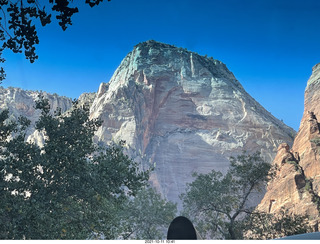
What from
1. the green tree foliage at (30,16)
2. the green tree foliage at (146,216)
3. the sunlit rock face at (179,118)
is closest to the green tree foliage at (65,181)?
the green tree foliage at (30,16)

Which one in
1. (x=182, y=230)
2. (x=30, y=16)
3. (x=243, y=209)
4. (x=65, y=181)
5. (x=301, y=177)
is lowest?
(x=182, y=230)

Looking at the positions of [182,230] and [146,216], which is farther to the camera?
[146,216]

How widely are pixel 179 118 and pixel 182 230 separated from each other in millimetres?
66180

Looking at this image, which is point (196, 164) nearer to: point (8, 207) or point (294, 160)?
point (294, 160)

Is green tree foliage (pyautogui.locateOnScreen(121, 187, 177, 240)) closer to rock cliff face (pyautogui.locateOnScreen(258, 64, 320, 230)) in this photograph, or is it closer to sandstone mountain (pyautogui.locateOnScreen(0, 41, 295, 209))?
rock cliff face (pyautogui.locateOnScreen(258, 64, 320, 230))

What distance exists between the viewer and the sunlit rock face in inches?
2482

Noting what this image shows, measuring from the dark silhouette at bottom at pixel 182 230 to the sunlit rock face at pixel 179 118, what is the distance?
57663 millimetres

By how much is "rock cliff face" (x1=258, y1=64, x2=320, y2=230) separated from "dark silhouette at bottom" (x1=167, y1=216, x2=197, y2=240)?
34.5 meters

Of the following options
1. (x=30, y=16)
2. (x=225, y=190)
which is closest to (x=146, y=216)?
(x=225, y=190)

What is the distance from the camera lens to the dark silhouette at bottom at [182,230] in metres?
2.45

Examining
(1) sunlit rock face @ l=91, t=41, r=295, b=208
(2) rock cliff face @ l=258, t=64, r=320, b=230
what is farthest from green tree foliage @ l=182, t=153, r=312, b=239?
(1) sunlit rock face @ l=91, t=41, r=295, b=208

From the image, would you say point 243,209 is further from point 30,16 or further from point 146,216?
point 30,16

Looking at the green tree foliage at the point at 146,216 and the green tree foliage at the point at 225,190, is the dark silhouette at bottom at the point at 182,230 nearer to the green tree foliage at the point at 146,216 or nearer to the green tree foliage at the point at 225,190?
the green tree foliage at the point at 225,190

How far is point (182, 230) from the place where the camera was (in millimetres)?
2488
